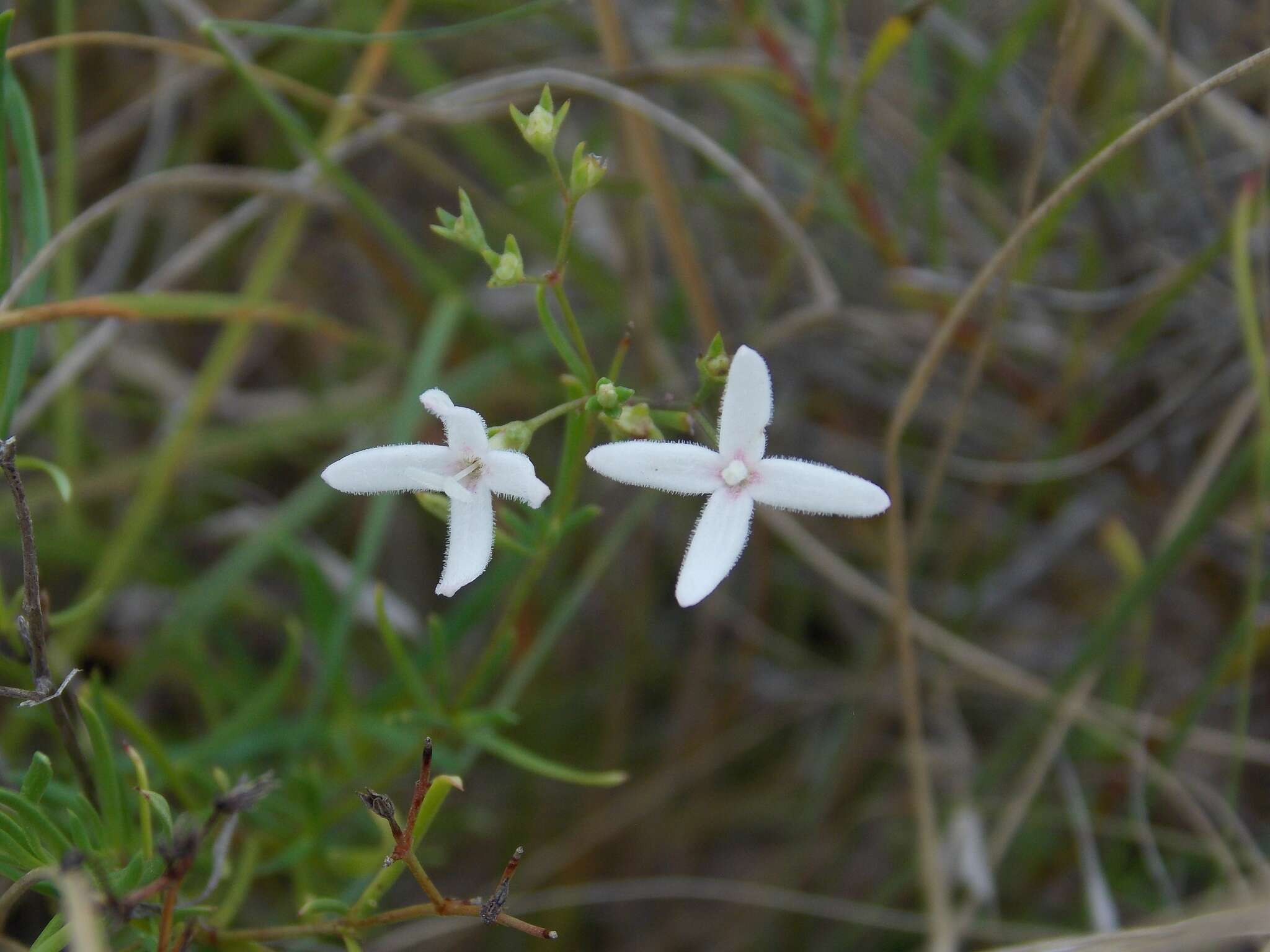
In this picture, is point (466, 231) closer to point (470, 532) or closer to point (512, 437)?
point (512, 437)

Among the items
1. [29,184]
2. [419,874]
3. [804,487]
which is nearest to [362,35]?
[29,184]

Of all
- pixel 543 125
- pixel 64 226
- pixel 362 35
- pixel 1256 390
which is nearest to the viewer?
pixel 543 125

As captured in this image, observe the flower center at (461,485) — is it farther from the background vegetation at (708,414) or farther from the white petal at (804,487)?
the background vegetation at (708,414)

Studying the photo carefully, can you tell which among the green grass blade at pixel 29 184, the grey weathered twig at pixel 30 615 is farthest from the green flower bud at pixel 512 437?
the green grass blade at pixel 29 184

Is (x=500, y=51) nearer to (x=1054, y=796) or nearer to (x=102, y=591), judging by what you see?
(x=102, y=591)

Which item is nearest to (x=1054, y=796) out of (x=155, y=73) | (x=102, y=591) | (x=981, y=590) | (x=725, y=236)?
(x=981, y=590)
